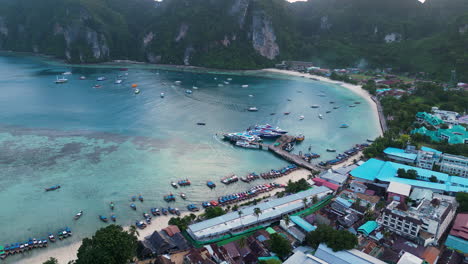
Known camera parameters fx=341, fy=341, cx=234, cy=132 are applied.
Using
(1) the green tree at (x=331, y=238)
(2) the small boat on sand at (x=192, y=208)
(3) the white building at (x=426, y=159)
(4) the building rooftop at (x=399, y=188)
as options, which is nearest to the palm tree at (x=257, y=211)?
(1) the green tree at (x=331, y=238)

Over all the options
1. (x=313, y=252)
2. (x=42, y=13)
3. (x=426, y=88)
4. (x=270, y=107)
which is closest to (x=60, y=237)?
(x=313, y=252)

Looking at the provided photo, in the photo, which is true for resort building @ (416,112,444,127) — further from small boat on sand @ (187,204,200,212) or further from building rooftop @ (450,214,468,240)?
small boat on sand @ (187,204,200,212)

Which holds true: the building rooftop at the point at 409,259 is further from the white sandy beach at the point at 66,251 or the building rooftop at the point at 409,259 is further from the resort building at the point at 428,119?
the resort building at the point at 428,119

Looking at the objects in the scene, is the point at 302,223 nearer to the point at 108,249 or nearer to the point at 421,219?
the point at 421,219

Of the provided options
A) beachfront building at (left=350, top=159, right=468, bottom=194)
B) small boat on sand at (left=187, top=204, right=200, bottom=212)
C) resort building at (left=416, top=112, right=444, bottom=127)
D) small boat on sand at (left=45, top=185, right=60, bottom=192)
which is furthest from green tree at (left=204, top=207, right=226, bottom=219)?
resort building at (left=416, top=112, right=444, bottom=127)

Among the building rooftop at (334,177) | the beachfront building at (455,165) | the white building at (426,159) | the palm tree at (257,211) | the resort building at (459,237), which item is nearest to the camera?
the resort building at (459,237)

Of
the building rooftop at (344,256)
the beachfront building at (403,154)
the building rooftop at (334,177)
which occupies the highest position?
the beachfront building at (403,154)
